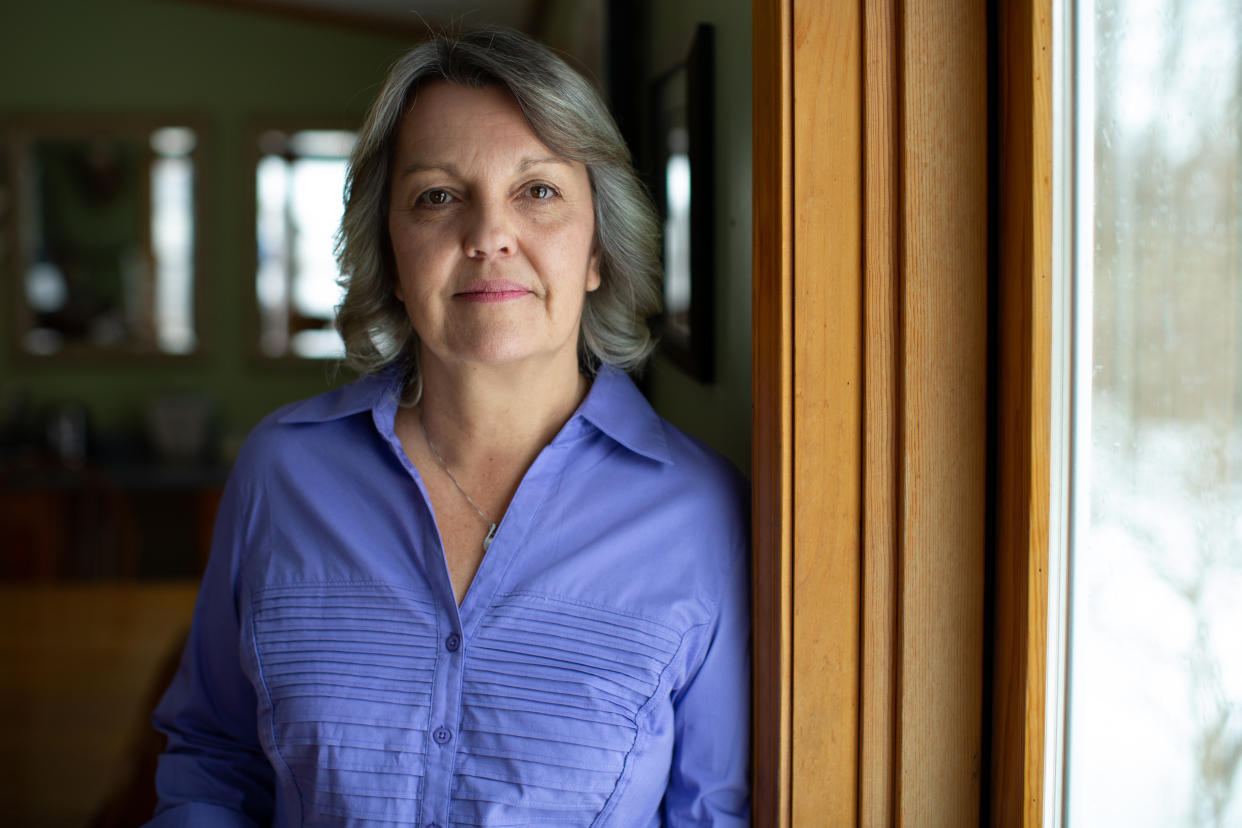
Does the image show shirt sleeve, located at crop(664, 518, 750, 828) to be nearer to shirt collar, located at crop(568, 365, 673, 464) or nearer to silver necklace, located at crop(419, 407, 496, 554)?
shirt collar, located at crop(568, 365, 673, 464)

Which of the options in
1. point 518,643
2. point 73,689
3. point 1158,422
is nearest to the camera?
point 1158,422

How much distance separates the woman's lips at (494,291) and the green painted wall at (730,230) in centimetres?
31

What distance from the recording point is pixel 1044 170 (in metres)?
0.91

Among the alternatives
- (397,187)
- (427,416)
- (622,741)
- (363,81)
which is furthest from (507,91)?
(363,81)

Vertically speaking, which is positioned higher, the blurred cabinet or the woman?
the woman

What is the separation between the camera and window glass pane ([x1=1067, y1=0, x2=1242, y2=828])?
78 centimetres

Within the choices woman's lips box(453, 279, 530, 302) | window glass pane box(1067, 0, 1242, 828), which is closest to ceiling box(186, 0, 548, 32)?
woman's lips box(453, 279, 530, 302)

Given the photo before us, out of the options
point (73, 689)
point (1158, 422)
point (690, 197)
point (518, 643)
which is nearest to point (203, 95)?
point (73, 689)

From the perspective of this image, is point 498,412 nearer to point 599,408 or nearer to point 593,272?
point 599,408

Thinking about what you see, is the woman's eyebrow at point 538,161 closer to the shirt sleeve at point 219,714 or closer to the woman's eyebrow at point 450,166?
the woman's eyebrow at point 450,166

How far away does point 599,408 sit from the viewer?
4.17 ft

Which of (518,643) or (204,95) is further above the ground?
(204,95)

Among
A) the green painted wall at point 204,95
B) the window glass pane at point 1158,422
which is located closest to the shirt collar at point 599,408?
the window glass pane at point 1158,422

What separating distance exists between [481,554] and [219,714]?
1.56 feet
